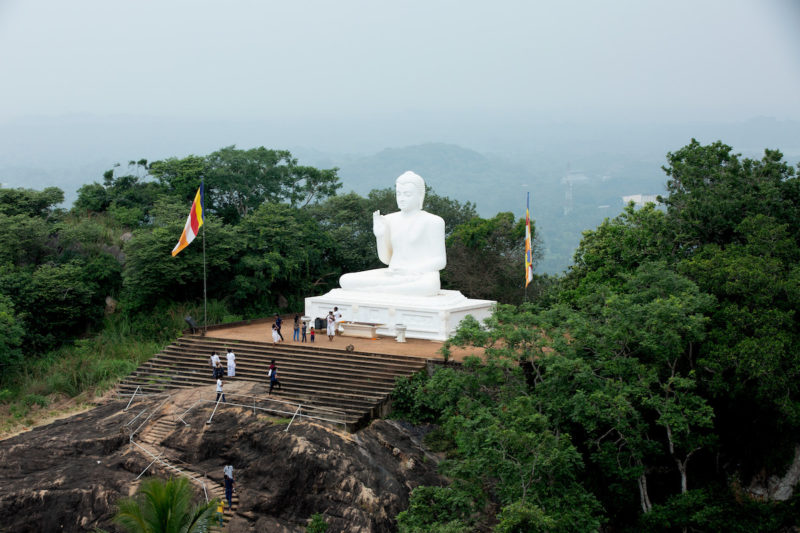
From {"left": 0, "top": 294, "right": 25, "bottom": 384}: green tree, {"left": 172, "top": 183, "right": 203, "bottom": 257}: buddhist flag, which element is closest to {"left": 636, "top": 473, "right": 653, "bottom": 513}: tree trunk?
{"left": 172, "top": 183, "right": 203, "bottom": 257}: buddhist flag

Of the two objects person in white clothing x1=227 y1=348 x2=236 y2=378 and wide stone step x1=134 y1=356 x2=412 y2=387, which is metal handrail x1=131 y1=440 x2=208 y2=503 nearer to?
person in white clothing x1=227 y1=348 x2=236 y2=378

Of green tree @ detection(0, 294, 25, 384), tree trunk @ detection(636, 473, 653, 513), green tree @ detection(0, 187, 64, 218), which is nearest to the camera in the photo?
tree trunk @ detection(636, 473, 653, 513)

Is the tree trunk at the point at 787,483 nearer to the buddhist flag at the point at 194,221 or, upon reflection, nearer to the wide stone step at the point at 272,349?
the wide stone step at the point at 272,349

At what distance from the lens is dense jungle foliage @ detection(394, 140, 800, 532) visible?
55.5 feet

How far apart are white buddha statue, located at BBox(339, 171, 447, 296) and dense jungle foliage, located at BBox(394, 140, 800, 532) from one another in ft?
19.7

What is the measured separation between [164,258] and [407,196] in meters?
10.1

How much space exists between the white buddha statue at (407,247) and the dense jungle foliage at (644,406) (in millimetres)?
5992

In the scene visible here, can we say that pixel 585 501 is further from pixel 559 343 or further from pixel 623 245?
pixel 623 245

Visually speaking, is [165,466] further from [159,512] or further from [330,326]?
[330,326]

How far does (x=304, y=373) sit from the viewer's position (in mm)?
22844

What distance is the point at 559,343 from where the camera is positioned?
1941 centimetres

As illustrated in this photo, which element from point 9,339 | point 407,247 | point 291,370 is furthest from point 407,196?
point 9,339

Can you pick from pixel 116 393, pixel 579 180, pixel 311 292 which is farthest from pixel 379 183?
pixel 116 393

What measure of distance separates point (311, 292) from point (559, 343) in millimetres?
18123
